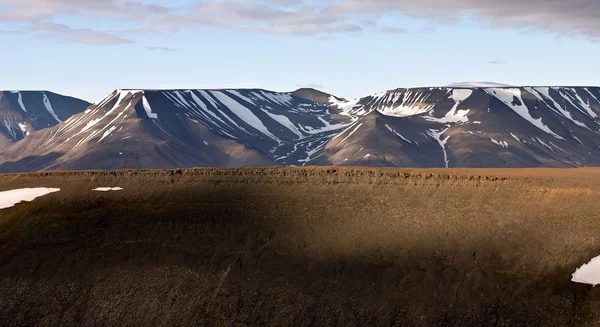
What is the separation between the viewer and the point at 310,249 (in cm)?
8575

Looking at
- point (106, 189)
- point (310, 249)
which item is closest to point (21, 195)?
point (106, 189)

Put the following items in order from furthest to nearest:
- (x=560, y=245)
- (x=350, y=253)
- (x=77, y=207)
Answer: (x=77, y=207) < (x=350, y=253) < (x=560, y=245)

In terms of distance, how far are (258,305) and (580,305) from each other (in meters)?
28.4

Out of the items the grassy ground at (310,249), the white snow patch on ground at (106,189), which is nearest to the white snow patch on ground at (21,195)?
the grassy ground at (310,249)

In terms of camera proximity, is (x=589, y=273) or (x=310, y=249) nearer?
(x=589, y=273)

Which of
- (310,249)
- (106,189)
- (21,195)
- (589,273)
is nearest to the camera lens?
(589,273)

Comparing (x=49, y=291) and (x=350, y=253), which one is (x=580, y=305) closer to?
(x=350, y=253)

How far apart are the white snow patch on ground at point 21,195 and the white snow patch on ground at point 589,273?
6583 cm

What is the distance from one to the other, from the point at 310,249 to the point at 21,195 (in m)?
43.7

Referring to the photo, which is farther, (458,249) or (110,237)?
(110,237)

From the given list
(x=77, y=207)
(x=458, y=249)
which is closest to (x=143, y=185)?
(x=77, y=207)

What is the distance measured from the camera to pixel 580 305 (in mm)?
69125

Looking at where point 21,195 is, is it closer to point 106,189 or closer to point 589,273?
point 106,189

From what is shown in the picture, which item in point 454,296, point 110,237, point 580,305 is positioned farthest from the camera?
point 110,237
